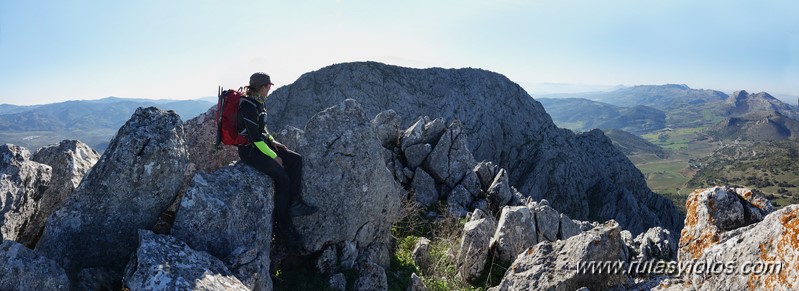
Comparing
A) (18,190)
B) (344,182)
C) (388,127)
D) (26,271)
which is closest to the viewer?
(26,271)

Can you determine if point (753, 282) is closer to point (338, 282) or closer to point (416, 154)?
point (338, 282)

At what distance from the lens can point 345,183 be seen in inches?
413

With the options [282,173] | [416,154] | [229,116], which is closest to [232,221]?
[282,173]

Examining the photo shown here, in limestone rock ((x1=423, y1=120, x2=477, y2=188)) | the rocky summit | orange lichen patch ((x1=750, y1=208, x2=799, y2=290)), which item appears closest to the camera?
orange lichen patch ((x1=750, y1=208, x2=799, y2=290))

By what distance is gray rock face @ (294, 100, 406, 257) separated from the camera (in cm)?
1016

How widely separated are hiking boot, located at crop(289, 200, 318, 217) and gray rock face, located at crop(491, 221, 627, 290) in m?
4.87

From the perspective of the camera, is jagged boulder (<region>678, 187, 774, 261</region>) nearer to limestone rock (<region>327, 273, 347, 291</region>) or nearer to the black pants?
limestone rock (<region>327, 273, 347, 291</region>)

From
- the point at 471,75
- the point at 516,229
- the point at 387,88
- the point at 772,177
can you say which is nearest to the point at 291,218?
the point at 516,229

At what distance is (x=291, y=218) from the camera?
982cm

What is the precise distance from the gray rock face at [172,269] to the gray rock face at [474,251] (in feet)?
21.5

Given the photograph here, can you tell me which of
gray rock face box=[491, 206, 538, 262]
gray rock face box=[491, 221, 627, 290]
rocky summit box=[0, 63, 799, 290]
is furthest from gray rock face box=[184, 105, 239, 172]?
gray rock face box=[491, 206, 538, 262]

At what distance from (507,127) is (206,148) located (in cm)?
7127

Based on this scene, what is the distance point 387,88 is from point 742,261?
7049cm

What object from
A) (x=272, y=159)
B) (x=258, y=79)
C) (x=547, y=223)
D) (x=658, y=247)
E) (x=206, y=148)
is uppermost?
(x=258, y=79)
